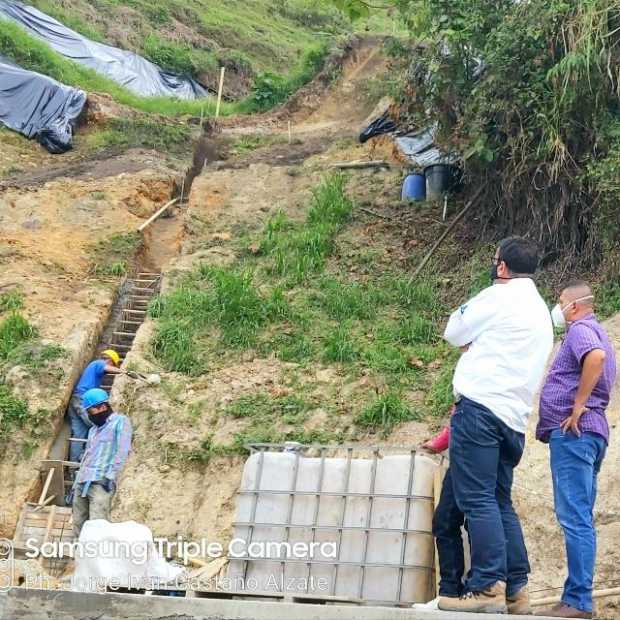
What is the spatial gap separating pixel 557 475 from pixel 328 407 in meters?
5.16

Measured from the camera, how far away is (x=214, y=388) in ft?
34.1

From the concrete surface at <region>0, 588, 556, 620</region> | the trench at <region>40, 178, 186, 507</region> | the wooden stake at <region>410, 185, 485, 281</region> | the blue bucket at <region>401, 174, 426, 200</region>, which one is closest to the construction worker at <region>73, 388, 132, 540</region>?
the trench at <region>40, 178, 186, 507</region>

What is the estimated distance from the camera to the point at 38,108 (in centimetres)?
1902

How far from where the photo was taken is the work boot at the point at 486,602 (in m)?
4.28

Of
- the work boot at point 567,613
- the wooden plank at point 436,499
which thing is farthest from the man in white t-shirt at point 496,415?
the wooden plank at point 436,499

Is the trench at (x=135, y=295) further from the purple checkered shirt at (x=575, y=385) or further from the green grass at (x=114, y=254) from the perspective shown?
the purple checkered shirt at (x=575, y=385)

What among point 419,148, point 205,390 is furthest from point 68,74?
point 205,390

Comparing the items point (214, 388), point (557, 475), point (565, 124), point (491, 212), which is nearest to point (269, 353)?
point (214, 388)

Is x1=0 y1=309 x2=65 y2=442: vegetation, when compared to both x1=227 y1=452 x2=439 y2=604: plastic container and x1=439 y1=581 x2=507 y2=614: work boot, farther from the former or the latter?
x1=439 y1=581 x2=507 y2=614: work boot

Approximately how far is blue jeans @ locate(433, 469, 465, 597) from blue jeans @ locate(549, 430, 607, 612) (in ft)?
1.64

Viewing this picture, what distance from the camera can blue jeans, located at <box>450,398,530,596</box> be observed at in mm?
4344

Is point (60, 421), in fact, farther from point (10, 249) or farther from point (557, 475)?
point (557, 475)

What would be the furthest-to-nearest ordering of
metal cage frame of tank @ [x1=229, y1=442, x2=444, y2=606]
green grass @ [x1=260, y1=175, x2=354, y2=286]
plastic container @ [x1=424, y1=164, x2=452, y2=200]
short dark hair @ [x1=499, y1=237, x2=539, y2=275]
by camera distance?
plastic container @ [x1=424, y1=164, x2=452, y2=200] < green grass @ [x1=260, y1=175, x2=354, y2=286] < metal cage frame of tank @ [x1=229, y1=442, x2=444, y2=606] < short dark hair @ [x1=499, y1=237, x2=539, y2=275]

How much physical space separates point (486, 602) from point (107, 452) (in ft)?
14.7
